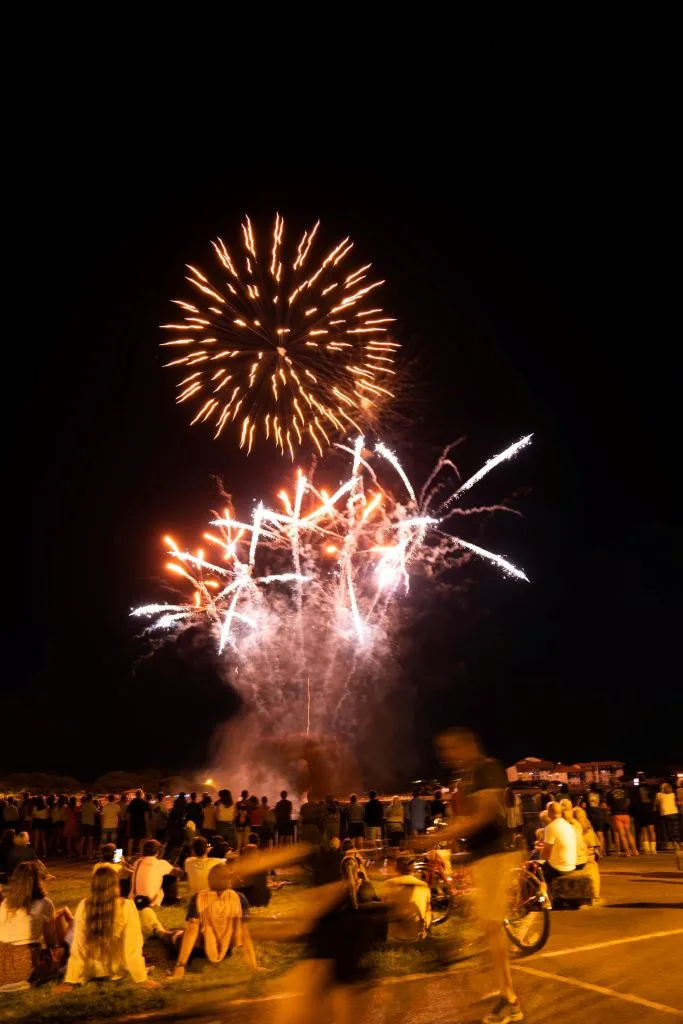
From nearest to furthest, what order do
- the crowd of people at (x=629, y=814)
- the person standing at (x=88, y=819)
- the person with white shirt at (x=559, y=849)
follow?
the person with white shirt at (x=559, y=849) → the crowd of people at (x=629, y=814) → the person standing at (x=88, y=819)

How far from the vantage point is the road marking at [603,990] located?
20.0ft

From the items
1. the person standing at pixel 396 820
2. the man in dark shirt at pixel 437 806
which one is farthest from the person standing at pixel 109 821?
the man in dark shirt at pixel 437 806

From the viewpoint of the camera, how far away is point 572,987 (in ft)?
22.0

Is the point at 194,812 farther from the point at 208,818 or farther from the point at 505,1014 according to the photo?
the point at 505,1014

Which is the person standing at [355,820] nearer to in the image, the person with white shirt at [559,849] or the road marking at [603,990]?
the person with white shirt at [559,849]

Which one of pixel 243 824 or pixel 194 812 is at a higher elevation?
pixel 194 812

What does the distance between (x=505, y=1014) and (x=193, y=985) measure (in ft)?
9.55

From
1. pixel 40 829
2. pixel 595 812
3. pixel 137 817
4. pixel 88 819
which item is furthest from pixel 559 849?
pixel 40 829

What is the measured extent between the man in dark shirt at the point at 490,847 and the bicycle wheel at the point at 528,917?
6.38ft

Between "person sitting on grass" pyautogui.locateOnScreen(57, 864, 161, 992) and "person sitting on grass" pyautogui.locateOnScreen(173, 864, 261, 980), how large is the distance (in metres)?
0.69

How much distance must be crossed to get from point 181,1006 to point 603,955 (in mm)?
3702

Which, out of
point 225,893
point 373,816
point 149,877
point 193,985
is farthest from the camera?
point 373,816

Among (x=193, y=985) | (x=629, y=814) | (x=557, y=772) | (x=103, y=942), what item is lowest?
(x=193, y=985)

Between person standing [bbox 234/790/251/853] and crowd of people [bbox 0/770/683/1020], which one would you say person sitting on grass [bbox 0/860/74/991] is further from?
person standing [bbox 234/790/251/853]
